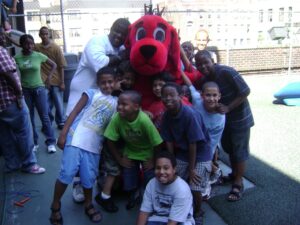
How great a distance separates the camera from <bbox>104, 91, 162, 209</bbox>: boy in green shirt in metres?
2.88

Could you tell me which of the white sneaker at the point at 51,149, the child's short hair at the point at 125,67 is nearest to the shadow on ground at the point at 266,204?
the child's short hair at the point at 125,67

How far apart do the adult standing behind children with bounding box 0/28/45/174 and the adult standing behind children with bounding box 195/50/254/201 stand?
74.3 inches

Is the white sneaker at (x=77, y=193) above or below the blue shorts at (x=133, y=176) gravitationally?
below

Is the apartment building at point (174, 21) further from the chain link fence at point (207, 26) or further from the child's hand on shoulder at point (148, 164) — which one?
the child's hand on shoulder at point (148, 164)

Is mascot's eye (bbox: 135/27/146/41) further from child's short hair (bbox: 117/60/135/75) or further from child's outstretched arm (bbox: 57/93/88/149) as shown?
child's outstretched arm (bbox: 57/93/88/149)

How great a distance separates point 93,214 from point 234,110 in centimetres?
157

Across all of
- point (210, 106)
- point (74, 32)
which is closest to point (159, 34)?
point (210, 106)

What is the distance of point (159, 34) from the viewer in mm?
3109

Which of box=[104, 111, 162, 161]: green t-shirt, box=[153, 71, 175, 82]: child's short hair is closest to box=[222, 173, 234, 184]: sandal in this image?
box=[104, 111, 162, 161]: green t-shirt

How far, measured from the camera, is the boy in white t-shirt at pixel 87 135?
2.97 metres

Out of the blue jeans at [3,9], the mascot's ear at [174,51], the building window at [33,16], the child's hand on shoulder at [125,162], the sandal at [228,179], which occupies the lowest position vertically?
the sandal at [228,179]

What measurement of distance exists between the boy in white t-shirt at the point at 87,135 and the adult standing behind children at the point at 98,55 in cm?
18

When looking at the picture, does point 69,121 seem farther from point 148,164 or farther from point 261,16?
point 261,16

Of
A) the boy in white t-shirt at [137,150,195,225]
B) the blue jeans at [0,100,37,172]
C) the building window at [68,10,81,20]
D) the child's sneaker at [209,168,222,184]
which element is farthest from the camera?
the building window at [68,10,81,20]
